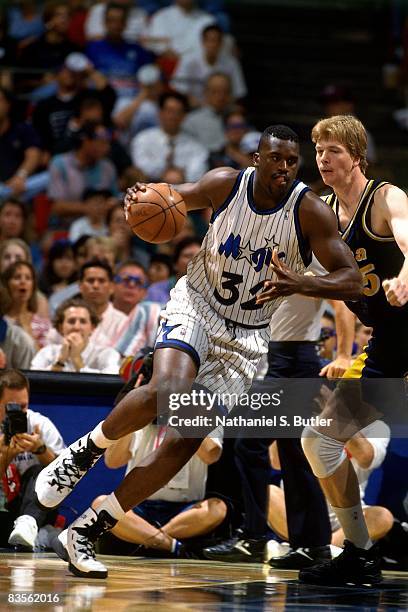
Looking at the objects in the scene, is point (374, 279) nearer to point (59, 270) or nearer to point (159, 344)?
point (159, 344)

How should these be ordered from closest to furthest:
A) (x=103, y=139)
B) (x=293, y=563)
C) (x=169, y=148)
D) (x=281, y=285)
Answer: (x=281, y=285) → (x=293, y=563) → (x=103, y=139) → (x=169, y=148)

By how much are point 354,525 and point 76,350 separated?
9.58 ft

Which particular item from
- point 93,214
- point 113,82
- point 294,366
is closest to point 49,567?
point 294,366

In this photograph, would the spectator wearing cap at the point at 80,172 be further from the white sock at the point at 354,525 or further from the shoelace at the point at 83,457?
the shoelace at the point at 83,457

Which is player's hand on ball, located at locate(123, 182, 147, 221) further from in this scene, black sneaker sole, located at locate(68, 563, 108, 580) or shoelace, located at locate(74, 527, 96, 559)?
black sneaker sole, located at locate(68, 563, 108, 580)

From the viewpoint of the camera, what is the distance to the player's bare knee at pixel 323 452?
562 cm

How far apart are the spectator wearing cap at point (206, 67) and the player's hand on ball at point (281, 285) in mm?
8516

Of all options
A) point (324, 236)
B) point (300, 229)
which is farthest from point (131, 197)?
point (324, 236)

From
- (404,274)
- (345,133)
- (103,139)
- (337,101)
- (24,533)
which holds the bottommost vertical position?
(24,533)

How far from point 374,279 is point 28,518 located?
241cm

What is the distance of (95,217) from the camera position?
1098cm

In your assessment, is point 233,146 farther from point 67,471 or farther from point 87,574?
point 87,574

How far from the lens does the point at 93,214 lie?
10961 millimetres

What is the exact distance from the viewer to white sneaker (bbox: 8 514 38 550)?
21.0 ft
